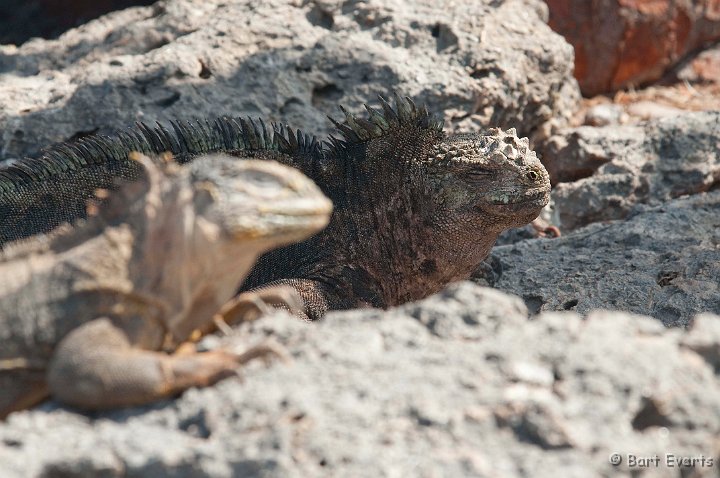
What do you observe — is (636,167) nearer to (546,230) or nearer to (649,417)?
(546,230)

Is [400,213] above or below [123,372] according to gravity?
below

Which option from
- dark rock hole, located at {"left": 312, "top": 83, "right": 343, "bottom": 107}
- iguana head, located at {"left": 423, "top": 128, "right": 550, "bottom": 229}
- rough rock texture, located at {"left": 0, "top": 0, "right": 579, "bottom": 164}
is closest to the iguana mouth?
iguana head, located at {"left": 423, "top": 128, "right": 550, "bottom": 229}

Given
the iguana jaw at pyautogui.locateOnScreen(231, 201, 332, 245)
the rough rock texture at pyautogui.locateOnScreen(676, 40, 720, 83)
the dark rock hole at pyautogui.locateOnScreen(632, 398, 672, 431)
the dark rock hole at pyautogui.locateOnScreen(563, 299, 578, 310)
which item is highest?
the iguana jaw at pyautogui.locateOnScreen(231, 201, 332, 245)

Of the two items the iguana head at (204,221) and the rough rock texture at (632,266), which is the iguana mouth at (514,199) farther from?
the iguana head at (204,221)

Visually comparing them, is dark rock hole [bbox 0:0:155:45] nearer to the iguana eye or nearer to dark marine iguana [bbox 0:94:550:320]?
dark marine iguana [bbox 0:94:550:320]

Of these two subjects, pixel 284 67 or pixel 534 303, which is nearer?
pixel 534 303

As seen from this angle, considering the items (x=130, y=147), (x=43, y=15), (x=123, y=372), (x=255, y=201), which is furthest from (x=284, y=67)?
(x=43, y=15)

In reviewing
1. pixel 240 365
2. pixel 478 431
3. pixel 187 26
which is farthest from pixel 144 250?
pixel 187 26
